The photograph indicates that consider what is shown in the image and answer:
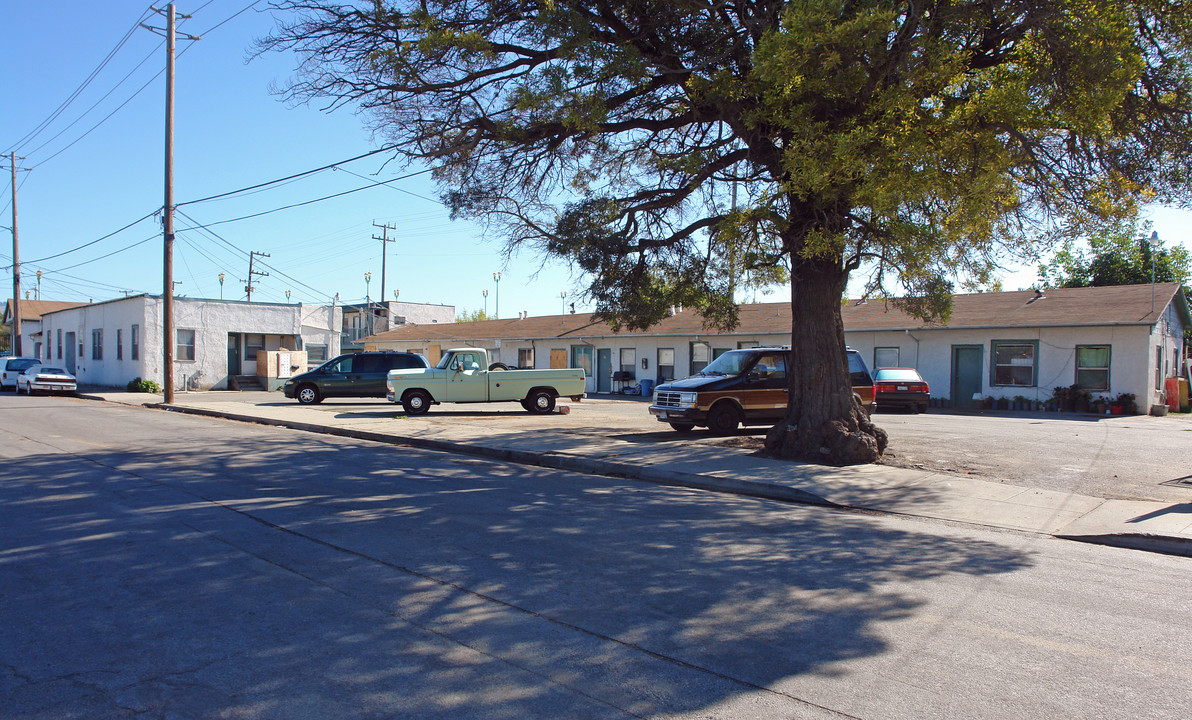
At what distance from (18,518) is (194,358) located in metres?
30.6

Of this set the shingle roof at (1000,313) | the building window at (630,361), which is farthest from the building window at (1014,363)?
the building window at (630,361)

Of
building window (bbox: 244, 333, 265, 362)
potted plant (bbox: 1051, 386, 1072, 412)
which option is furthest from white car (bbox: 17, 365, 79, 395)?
potted plant (bbox: 1051, 386, 1072, 412)

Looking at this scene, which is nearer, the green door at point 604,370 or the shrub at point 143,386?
the shrub at point 143,386

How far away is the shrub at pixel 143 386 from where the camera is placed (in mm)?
33156

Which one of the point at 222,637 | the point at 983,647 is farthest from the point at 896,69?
the point at 222,637

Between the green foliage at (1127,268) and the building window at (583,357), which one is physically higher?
the green foliage at (1127,268)

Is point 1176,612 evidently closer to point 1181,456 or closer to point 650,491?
point 650,491

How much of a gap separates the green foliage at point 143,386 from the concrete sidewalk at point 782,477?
654 inches

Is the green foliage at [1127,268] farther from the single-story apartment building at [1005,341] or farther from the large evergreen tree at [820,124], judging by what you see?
the large evergreen tree at [820,124]

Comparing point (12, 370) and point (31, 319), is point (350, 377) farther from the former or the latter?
point (31, 319)

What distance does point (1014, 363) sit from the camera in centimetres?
2641

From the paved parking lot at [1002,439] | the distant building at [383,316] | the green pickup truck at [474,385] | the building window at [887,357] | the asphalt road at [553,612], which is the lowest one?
the asphalt road at [553,612]

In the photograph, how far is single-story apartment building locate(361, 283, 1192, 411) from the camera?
24.4 metres

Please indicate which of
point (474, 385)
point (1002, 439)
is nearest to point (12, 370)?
point (474, 385)
